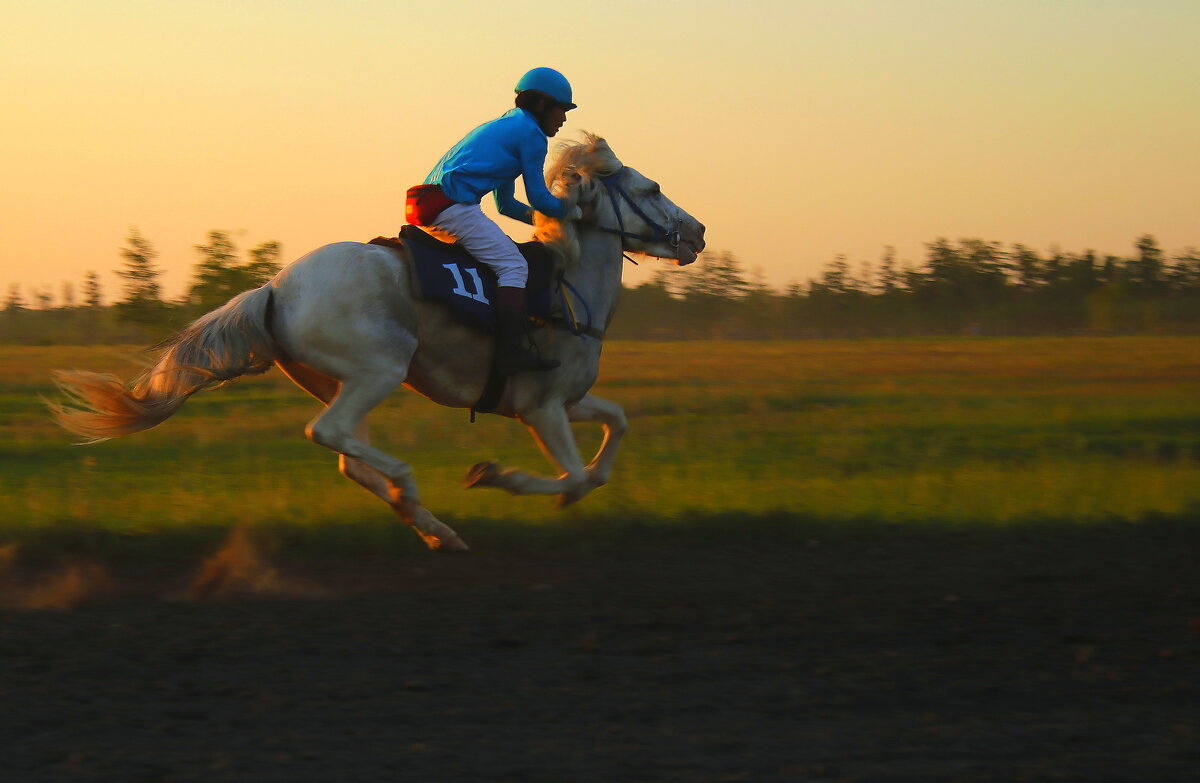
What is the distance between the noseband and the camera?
8.15 meters

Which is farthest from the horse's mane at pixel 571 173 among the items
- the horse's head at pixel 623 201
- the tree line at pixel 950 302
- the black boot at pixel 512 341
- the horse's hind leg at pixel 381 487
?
the tree line at pixel 950 302

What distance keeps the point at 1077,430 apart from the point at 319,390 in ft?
34.7

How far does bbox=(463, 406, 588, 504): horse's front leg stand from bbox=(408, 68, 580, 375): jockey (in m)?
0.32

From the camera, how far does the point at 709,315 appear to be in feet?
151

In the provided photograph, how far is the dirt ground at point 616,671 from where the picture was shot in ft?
13.3

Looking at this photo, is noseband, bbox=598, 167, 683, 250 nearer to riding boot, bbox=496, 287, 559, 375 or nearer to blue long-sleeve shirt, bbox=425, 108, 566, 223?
blue long-sleeve shirt, bbox=425, 108, 566, 223

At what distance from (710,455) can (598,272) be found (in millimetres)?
4819

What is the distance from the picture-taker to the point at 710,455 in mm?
12594

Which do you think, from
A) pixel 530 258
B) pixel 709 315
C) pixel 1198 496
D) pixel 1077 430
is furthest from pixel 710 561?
pixel 709 315

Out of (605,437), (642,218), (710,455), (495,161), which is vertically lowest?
(710,455)

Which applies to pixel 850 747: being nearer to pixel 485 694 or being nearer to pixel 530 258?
pixel 485 694

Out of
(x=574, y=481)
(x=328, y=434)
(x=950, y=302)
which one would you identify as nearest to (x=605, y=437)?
(x=574, y=481)

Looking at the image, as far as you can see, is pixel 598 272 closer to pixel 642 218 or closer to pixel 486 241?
pixel 642 218

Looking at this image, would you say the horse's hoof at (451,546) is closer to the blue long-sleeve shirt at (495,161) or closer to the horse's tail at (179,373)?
the horse's tail at (179,373)
